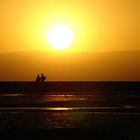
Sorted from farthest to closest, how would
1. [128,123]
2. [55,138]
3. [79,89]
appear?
[79,89]
[128,123]
[55,138]

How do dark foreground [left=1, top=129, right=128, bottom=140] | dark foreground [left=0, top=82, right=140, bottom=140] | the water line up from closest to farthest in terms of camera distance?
dark foreground [left=1, top=129, right=128, bottom=140]
dark foreground [left=0, top=82, right=140, bottom=140]
the water

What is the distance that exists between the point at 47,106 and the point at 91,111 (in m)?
3.64

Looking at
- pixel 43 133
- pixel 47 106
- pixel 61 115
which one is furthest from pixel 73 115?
pixel 43 133

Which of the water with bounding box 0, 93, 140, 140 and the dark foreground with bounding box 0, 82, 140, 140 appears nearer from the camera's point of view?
the dark foreground with bounding box 0, 82, 140, 140

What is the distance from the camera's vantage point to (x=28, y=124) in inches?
679

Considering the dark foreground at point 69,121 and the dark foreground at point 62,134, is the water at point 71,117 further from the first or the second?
the dark foreground at point 62,134

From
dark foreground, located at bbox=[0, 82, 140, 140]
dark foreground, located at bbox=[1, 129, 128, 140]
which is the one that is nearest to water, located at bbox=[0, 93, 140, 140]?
dark foreground, located at bbox=[0, 82, 140, 140]

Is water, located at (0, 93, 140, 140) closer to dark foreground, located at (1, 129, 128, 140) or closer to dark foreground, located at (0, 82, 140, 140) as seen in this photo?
dark foreground, located at (0, 82, 140, 140)

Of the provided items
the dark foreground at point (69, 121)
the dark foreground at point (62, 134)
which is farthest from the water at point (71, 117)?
the dark foreground at point (62, 134)

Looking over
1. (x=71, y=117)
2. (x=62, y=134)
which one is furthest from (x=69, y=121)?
(x=62, y=134)

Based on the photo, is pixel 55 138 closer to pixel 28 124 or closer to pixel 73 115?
pixel 28 124

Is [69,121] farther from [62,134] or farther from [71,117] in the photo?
[62,134]

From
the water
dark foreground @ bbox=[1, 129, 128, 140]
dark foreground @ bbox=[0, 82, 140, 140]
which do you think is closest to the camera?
dark foreground @ bbox=[1, 129, 128, 140]

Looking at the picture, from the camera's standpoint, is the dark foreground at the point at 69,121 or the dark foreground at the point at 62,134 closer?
the dark foreground at the point at 62,134
